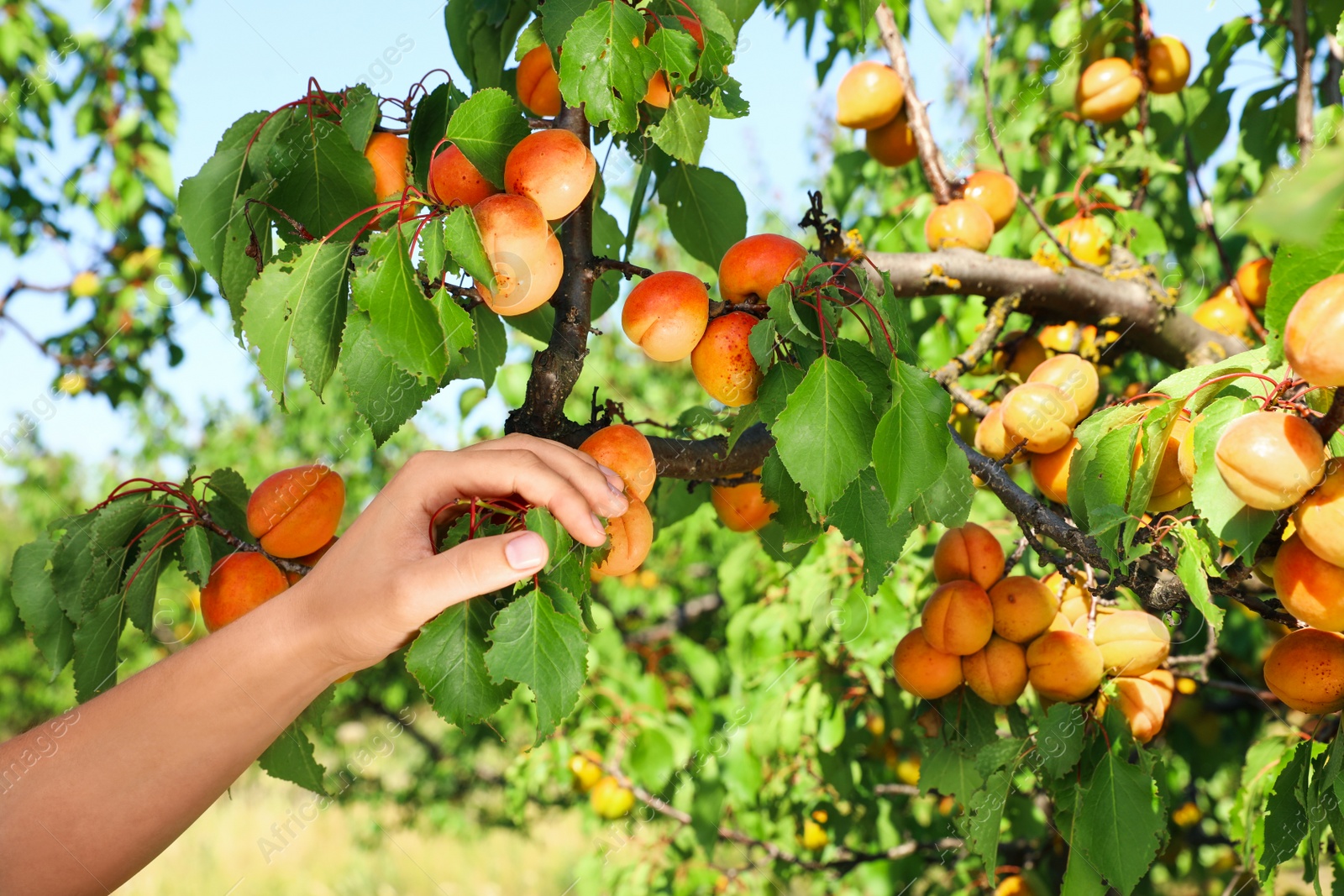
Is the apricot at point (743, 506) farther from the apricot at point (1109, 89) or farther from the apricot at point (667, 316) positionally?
the apricot at point (1109, 89)

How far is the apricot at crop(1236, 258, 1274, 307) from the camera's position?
1.72m

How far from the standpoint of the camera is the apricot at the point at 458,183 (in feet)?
2.92

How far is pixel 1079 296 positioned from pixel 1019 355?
0.53ft

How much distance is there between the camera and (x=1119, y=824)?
3.52 ft

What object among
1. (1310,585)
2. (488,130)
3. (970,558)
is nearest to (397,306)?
(488,130)

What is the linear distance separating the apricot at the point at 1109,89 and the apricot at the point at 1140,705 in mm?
1253

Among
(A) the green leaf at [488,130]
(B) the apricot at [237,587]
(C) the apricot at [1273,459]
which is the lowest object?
(C) the apricot at [1273,459]

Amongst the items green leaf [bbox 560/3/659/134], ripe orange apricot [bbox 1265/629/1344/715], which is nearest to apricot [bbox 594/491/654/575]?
green leaf [bbox 560/3/659/134]

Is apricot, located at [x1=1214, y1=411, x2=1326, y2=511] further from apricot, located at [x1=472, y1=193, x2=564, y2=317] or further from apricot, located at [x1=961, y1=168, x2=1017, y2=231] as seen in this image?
apricot, located at [x1=961, y1=168, x2=1017, y2=231]

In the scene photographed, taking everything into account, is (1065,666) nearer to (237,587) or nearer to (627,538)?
(627,538)

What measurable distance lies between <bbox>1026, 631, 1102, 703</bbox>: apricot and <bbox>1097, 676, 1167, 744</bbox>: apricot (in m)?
0.06

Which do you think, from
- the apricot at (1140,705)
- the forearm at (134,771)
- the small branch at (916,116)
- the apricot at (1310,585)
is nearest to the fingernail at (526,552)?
the forearm at (134,771)

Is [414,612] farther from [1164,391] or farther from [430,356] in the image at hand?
[1164,391]

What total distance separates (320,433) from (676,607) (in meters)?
2.14
